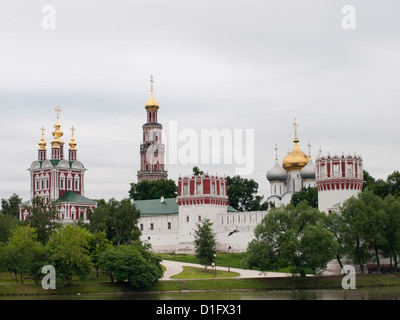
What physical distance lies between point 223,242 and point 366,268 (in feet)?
76.5

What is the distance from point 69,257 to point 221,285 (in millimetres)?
14519

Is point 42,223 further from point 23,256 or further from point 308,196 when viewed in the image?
point 308,196

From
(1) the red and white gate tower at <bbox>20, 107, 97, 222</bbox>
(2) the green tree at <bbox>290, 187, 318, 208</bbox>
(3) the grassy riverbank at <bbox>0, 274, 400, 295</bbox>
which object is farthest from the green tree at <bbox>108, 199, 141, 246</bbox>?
(1) the red and white gate tower at <bbox>20, 107, 97, 222</bbox>

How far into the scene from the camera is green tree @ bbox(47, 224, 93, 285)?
75188mm

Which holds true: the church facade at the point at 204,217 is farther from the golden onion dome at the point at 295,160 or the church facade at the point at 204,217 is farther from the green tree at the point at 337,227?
the golden onion dome at the point at 295,160

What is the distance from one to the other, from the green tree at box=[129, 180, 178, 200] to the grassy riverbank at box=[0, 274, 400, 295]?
192 ft

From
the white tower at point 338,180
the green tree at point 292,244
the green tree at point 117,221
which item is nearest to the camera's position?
the green tree at point 292,244

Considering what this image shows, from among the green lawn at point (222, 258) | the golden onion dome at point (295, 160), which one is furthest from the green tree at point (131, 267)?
the golden onion dome at point (295, 160)

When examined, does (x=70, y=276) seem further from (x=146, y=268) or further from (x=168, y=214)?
(x=168, y=214)

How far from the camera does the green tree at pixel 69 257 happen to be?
7519 cm

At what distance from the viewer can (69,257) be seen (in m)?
75.4

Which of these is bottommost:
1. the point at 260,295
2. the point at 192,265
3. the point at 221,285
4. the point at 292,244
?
the point at 260,295

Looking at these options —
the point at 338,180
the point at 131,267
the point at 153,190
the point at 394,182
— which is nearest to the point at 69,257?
the point at 131,267

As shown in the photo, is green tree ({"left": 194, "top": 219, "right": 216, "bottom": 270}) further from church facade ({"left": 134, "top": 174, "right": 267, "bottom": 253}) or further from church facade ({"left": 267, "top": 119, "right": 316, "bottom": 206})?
church facade ({"left": 267, "top": 119, "right": 316, "bottom": 206})
